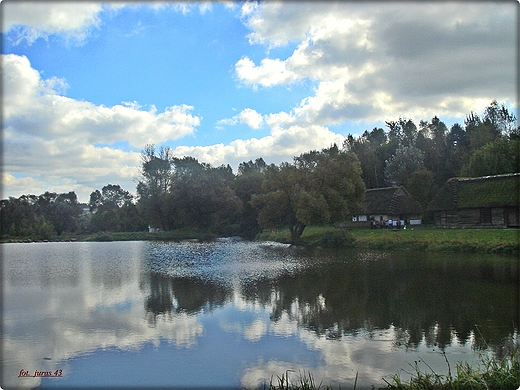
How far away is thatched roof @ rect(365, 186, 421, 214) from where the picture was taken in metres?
43.0

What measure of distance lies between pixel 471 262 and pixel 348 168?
61.0 ft

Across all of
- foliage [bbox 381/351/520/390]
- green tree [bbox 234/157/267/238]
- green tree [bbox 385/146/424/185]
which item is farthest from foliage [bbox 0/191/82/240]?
foliage [bbox 381/351/520/390]

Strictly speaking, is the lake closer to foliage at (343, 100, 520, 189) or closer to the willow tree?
the willow tree

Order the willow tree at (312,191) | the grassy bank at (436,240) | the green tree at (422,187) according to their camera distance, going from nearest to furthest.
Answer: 1. the grassy bank at (436,240)
2. the willow tree at (312,191)
3. the green tree at (422,187)

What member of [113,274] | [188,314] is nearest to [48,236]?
[113,274]

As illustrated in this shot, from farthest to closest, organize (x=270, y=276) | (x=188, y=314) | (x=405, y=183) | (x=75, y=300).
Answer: (x=405, y=183) → (x=270, y=276) → (x=75, y=300) → (x=188, y=314)

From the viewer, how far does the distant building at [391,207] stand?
43.0 meters

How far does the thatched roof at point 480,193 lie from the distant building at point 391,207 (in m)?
5.82

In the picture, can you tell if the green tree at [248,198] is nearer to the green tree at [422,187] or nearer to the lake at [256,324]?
the green tree at [422,187]

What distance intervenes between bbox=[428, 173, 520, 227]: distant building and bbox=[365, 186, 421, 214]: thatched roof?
5.40m

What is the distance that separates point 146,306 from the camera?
15.4 metres

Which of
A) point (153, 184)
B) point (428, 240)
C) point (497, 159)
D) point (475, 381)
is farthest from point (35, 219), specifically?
point (475, 381)

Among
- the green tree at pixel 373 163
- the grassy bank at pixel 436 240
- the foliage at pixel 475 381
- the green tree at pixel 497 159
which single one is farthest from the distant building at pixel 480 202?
the foliage at pixel 475 381

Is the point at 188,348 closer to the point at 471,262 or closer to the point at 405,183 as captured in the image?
the point at 471,262
